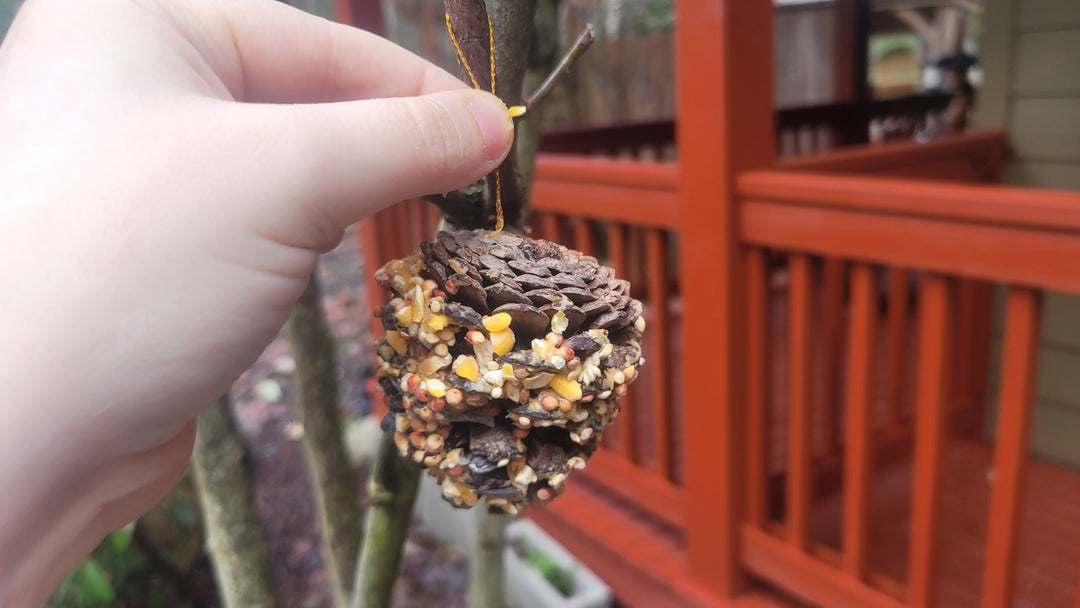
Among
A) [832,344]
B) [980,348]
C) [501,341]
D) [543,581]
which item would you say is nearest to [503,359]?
[501,341]

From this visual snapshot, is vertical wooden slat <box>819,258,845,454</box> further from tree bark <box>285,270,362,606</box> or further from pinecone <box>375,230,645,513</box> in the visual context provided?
pinecone <box>375,230,645,513</box>

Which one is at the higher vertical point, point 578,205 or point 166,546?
point 578,205

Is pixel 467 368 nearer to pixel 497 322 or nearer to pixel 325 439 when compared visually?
pixel 497 322


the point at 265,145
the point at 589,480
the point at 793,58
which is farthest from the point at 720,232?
the point at 793,58

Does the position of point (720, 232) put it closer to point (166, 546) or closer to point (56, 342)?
point (56, 342)

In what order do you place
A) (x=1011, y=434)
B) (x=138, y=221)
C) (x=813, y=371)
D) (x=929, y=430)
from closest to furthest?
(x=138, y=221), (x=1011, y=434), (x=929, y=430), (x=813, y=371)
